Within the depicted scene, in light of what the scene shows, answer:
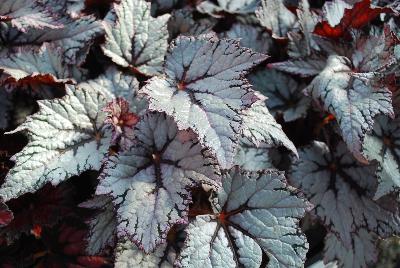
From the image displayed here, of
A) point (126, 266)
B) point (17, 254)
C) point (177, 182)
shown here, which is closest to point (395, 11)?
point (177, 182)

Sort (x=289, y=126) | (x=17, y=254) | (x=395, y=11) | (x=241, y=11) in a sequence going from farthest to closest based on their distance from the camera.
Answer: (x=241, y=11) < (x=289, y=126) < (x=395, y=11) < (x=17, y=254)

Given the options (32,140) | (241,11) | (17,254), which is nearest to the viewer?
(32,140)

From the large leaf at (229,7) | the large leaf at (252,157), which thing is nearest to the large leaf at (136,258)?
the large leaf at (252,157)

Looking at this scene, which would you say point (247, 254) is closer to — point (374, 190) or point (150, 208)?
point (150, 208)

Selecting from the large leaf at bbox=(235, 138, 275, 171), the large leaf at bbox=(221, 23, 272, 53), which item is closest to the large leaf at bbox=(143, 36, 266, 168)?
the large leaf at bbox=(235, 138, 275, 171)

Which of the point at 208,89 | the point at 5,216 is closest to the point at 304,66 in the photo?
the point at 208,89

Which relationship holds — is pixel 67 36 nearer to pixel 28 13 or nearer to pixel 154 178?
pixel 28 13

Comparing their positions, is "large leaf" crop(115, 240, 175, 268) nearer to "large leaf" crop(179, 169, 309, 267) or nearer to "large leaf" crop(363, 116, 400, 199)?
"large leaf" crop(179, 169, 309, 267)
